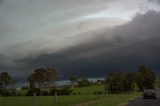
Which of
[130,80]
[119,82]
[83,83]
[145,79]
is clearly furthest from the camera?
[83,83]

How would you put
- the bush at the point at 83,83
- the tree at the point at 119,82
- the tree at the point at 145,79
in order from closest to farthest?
the tree at the point at 119,82 < the tree at the point at 145,79 < the bush at the point at 83,83

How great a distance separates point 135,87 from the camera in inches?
6609

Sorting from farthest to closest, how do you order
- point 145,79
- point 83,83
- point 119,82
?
point 83,83
point 145,79
point 119,82

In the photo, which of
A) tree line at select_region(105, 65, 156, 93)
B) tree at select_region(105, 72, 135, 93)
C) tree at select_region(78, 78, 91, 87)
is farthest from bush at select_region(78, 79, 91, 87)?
tree at select_region(105, 72, 135, 93)

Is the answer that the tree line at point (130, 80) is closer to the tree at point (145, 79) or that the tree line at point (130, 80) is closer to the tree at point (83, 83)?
the tree at point (145, 79)

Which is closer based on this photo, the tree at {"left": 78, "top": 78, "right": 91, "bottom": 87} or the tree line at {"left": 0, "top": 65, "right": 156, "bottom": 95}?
the tree line at {"left": 0, "top": 65, "right": 156, "bottom": 95}

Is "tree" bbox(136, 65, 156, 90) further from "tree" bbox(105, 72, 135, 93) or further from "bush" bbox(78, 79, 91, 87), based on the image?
"bush" bbox(78, 79, 91, 87)

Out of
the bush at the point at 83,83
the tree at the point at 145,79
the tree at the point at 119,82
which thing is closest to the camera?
the tree at the point at 119,82

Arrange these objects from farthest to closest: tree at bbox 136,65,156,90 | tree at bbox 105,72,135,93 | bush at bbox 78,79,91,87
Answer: bush at bbox 78,79,91,87, tree at bbox 136,65,156,90, tree at bbox 105,72,135,93

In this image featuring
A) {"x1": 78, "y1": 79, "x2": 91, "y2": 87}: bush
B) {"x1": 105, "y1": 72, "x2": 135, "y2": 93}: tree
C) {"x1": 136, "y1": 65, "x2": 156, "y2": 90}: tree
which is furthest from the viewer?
{"x1": 78, "y1": 79, "x2": 91, "y2": 87}: bush


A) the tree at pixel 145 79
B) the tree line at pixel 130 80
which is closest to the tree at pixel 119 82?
the tree line at pixel 130 80

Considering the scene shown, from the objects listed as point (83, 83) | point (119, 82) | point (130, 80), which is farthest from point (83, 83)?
point (119, 82)

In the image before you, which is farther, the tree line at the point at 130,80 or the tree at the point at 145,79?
the tree at the point at 145,79

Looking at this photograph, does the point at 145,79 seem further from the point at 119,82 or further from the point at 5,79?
the point at 5,79
